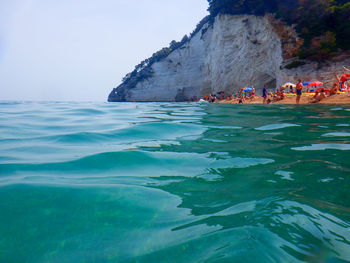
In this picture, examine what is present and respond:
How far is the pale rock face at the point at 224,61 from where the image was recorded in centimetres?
2522

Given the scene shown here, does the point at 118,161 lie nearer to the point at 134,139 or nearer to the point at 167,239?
the point at 134,139

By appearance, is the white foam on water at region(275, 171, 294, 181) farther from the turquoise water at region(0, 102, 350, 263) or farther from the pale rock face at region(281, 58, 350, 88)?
the pale rock face at region(281, 58, 350, 88)

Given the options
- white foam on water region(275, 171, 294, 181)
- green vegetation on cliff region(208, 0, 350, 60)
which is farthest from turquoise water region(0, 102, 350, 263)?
green vegetation on cliff region(208, 0, 350, 60)

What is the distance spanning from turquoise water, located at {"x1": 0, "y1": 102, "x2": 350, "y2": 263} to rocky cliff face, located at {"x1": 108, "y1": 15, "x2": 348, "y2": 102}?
19574 millimetres

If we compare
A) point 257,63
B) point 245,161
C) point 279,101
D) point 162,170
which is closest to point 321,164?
point 245,161

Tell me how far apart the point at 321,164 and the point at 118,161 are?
2361 millimetres

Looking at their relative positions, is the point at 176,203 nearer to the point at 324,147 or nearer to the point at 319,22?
the point at 324,147

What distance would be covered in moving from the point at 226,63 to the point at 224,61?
375mm

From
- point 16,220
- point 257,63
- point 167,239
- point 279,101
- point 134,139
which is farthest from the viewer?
point 257,63

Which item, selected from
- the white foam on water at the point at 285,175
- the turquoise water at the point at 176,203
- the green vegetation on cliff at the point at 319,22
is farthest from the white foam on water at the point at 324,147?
the green vegetation on cliff at the point at 319,22

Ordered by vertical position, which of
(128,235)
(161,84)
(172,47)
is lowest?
(128,235)

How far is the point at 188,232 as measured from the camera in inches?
58.7

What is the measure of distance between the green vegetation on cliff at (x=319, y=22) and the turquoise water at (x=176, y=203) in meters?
19.4

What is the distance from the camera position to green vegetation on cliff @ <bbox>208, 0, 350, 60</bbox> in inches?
747
